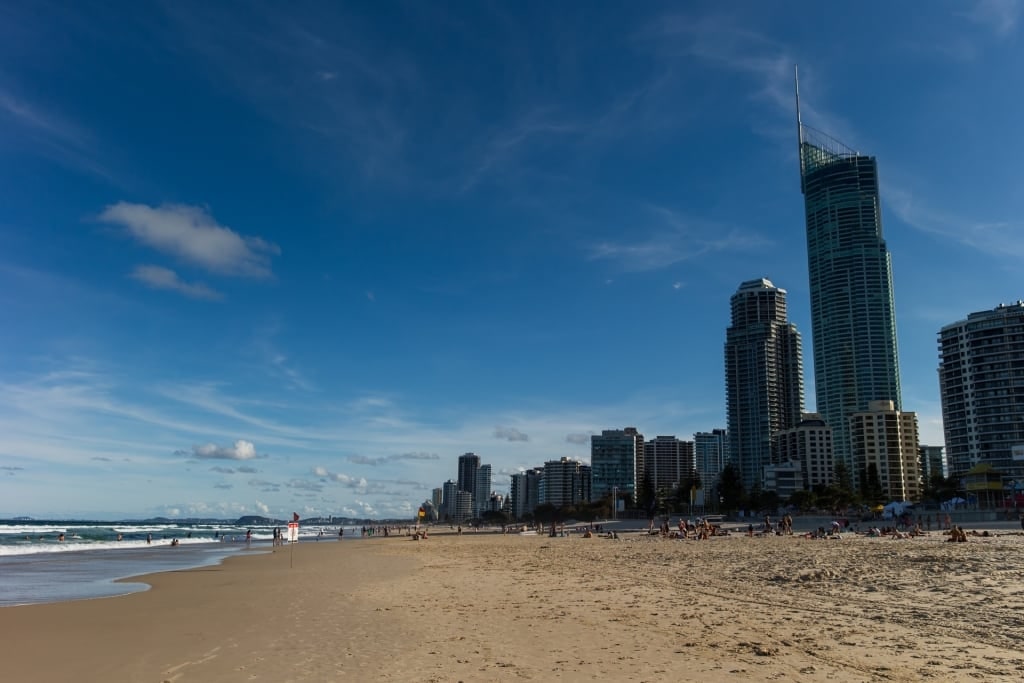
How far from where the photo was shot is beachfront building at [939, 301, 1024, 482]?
133500mm

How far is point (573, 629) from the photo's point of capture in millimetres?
12602

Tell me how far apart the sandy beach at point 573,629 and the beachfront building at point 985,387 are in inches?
5326

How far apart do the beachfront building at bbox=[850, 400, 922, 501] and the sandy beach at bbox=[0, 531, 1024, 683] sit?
15008 cm

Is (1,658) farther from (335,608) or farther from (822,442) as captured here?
(822,442)

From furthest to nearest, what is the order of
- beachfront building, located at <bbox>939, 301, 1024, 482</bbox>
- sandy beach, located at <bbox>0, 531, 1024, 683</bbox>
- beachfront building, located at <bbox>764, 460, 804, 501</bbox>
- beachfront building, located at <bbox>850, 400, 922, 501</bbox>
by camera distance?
beachfront building, located at <bbox>850, 400, 922, 501</bbox> → beachfront building, located at <bbox>764, 460, 804, 501</bbox> → beachfront building, located at <bbox>939, 301, 1024, 482</bbox> → sandy beach, located at <bbox>0, 531, 1024, 683</bbox>

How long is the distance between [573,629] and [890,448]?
167 meters

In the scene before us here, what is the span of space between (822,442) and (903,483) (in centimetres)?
1915

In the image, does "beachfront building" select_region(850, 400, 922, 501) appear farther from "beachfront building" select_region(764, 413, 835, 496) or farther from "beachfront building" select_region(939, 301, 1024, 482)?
"beachfront building" select_region(939, 301, 1024, 482)

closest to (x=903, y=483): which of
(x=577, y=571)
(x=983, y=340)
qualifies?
(x=983, y=340)

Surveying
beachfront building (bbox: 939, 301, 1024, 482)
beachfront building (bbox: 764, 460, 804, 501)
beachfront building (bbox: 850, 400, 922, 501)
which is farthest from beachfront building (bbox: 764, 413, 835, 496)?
beachfront building (bbox: 939, 301, 1024, 482)

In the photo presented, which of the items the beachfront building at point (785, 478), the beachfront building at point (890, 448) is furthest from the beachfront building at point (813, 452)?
the beachfront building at point (890, 448)

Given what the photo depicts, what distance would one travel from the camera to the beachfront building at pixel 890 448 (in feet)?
502

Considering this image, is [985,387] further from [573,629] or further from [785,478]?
[573,629]

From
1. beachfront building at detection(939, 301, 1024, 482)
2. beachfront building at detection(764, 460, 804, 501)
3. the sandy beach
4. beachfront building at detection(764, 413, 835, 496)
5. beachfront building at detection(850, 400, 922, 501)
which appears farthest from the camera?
beachfront building at detection(764, 413, 835, 496)
